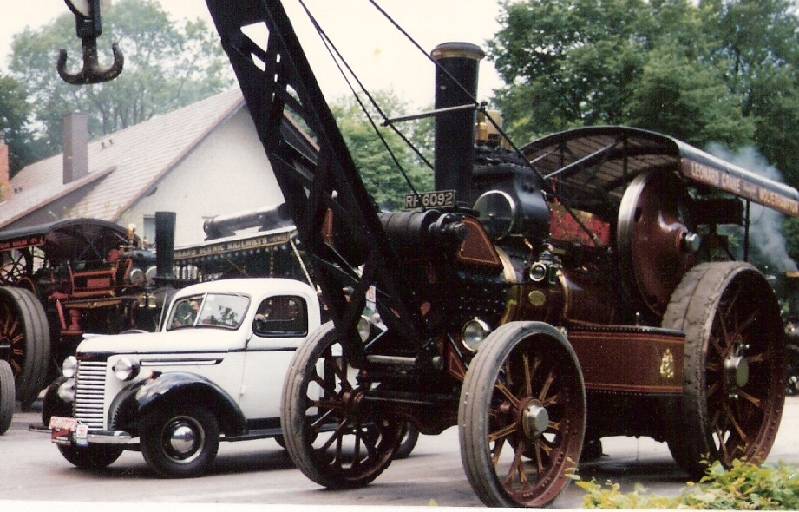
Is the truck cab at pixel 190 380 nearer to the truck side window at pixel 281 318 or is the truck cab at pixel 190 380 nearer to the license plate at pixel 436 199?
the truck side window at pixel 281 318

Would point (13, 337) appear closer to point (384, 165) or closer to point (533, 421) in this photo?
point (384, 165)

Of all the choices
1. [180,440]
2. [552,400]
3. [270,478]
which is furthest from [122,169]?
[552,400]

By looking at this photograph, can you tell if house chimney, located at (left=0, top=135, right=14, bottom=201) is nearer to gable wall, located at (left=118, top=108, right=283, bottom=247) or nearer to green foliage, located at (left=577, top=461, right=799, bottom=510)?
gable wall, located at (left=118, top=108, right=283, bottom=247)

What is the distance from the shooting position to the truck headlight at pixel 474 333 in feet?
18.1

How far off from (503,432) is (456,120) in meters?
1.78

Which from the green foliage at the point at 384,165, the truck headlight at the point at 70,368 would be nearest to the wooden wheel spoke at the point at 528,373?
the truck headlight at the point at 70,368

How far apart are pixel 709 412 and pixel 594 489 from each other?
9.14ft

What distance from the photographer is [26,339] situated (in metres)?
11.0

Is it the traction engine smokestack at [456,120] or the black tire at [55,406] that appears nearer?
the traction engine smokestack at [456,120]

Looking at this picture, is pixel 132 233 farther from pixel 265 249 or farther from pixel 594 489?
pixel 594 489

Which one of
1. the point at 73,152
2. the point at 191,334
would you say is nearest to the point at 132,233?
the point at 73,152

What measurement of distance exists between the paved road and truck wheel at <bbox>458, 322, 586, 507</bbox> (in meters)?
0.35

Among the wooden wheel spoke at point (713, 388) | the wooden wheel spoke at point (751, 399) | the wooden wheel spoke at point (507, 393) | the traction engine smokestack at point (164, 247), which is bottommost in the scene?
the wooden wheel spoke at point (751, 399)

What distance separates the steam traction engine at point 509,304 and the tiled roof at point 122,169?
19.6 feet
